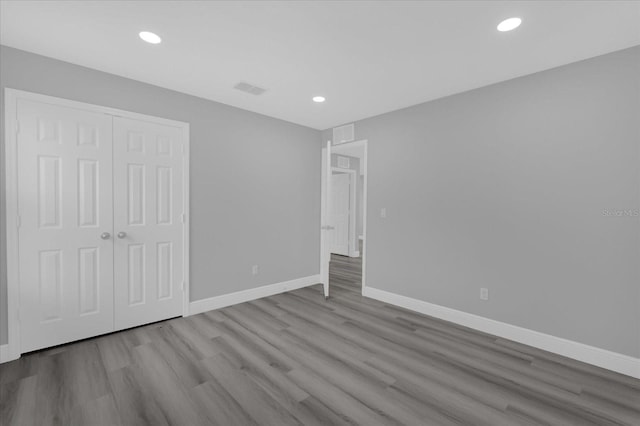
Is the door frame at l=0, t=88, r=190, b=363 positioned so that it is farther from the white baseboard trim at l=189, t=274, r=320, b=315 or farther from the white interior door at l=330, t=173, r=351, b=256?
the white interior door at l=330, t=173, r=351, b=256

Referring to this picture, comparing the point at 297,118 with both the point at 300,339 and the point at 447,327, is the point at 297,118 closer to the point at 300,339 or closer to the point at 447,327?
the point at 300,339

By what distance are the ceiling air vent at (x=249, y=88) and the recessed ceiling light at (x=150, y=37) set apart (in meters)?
0.89

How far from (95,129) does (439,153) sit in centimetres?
375

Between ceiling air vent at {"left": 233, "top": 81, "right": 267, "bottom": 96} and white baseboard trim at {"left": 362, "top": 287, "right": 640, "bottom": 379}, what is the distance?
316cm

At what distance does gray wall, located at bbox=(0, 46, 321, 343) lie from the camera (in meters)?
2.61

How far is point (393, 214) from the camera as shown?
3926mm

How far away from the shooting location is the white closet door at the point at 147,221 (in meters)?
2.92

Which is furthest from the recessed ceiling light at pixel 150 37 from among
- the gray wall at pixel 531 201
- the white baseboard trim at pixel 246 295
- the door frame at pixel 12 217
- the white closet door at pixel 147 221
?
the gray wall at pixel 531 201

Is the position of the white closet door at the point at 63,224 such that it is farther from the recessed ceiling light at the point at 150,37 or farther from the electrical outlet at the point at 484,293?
the electrical outlet at the point at 484,293

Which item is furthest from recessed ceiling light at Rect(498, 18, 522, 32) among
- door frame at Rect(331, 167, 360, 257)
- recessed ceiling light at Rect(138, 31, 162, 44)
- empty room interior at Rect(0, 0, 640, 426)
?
door frame at Rect(331, 167, 360, 257)

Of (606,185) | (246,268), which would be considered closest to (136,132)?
(246,268)

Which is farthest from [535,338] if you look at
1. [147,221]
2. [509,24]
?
[147,221]

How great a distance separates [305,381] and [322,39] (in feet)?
8.81

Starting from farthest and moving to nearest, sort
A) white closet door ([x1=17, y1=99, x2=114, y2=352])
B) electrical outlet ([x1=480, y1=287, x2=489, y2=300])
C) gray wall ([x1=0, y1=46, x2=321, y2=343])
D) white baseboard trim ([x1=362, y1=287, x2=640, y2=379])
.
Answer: electrical outlet ([x1=480, y1=287, x2=489, y2=300]) → gray wall ([x1=0, y1=46, x2=321, y2=343]) → white closet door ([x1=17, y1=99, x2=114, y2=352]) → white baseboard trim ([x1=362, y1=287, x2=640, y2=379])
